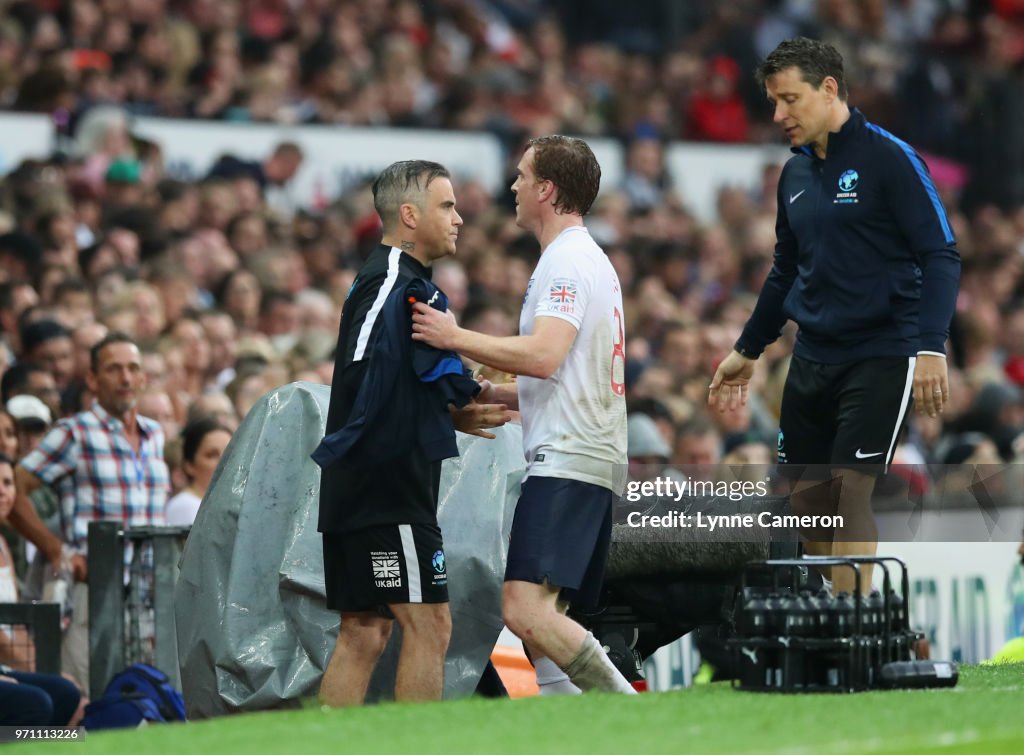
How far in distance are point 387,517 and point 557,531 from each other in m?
0.58

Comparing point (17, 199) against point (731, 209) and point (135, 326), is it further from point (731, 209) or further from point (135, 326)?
point (731, 209)

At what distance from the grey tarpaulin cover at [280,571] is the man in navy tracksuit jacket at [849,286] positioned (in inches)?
50.5

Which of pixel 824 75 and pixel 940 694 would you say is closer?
pixel 940 694

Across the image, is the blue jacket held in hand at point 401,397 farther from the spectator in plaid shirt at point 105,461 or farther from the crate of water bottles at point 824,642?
the spectator in plaid shirt at point 105,461

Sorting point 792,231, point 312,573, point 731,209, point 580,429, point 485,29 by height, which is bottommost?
point 312,573

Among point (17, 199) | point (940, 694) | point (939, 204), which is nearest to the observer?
point (940, 694)

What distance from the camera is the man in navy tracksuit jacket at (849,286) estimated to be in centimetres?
720

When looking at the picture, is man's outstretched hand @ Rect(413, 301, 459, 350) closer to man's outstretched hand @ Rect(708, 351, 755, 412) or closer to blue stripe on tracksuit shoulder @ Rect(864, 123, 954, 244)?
man's outstretched hand @ Rect(708, 351, 755, 412)

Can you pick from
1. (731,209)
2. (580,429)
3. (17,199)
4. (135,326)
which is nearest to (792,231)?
(580,429)

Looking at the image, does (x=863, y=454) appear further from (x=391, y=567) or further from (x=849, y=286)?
(x=391, y=567)

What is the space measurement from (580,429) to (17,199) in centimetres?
744

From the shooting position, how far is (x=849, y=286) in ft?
23.9

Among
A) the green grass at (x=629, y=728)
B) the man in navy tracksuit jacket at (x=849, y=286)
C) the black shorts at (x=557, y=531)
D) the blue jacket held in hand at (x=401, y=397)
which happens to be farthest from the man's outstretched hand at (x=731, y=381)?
the green grass at (x=629, y=728)

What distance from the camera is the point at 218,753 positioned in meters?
5.39
